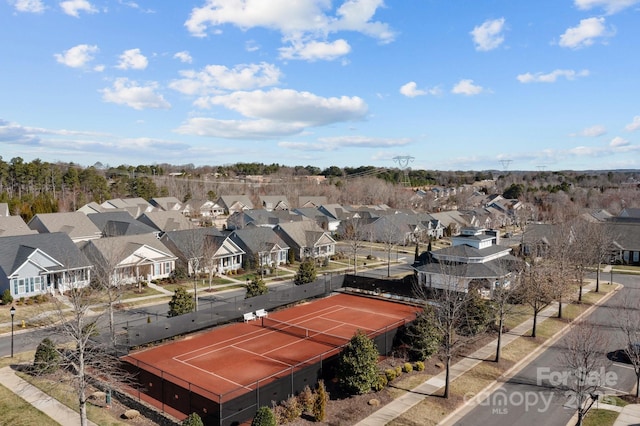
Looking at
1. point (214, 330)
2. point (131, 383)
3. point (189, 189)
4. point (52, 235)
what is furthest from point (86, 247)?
point (189, 189)

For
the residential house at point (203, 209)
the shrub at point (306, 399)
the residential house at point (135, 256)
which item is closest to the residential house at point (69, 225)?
the residential house at point (135, 256)

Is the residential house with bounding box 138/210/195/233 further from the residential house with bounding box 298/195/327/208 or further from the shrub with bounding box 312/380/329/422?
the shrub with bounding box 312/380/329/422

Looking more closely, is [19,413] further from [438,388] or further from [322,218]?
[322,218]

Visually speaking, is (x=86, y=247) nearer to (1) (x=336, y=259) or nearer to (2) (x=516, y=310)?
(1) (x=336, y=259)

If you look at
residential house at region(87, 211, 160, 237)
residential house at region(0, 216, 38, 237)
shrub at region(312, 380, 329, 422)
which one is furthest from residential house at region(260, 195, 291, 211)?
shrub at region(312, 380, 329, 422)

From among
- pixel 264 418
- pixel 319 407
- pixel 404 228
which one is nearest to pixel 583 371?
pixel 319 407
